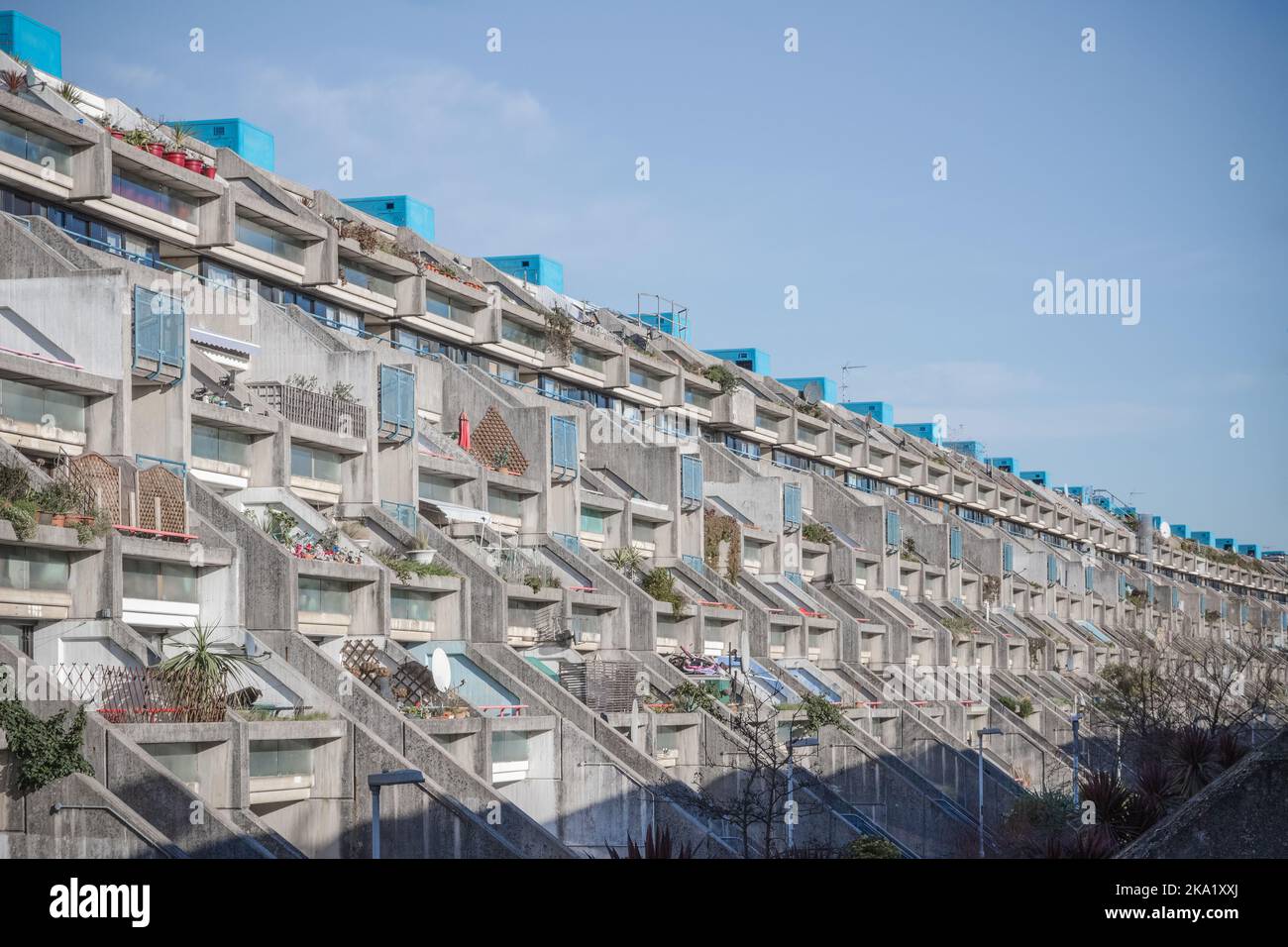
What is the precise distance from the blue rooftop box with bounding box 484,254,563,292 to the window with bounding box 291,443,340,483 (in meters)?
37.9

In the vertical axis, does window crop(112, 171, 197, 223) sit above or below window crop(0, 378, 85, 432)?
above

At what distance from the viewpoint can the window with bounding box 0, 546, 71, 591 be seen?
1107 inches

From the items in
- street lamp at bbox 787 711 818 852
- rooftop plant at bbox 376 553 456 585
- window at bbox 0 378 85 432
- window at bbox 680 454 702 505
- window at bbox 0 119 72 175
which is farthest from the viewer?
window at bbox 680 454 702 505

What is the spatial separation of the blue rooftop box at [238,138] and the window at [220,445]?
2552 cm

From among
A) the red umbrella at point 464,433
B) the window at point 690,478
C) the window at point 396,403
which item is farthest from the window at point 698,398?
the window at point 396,403

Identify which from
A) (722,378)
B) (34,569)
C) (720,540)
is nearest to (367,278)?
(720,540)

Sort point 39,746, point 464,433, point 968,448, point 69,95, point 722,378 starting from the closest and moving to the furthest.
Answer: point 39,746
point 69,95
point 464,433
point 722,378
point 968,448

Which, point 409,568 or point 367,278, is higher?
point 367,278

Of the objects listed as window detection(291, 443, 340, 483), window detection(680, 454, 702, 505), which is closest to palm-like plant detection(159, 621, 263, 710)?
window detection(291, 443, 340, 483)

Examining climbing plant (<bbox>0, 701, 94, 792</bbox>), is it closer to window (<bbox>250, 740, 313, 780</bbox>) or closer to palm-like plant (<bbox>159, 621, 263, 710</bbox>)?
palm-like plant (<bbox>159, 621, 263, 710</bbox>)

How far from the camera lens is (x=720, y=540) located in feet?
199

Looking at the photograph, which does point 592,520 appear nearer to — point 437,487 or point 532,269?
point 437,487

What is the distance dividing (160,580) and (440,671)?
714 cm
